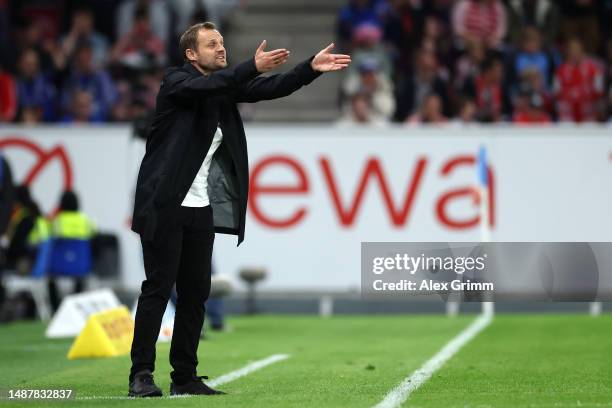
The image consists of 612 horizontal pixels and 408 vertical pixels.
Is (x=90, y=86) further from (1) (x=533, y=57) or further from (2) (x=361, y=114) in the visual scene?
(1) (x=533, y=57)

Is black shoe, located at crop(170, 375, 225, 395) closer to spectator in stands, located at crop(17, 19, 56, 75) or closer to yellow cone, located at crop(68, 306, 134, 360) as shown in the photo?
yellow cone, located at crop(68, 306, 134, 360)

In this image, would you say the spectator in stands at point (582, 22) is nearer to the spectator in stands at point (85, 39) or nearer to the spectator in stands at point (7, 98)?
the spectator in stands at point (85, 39)

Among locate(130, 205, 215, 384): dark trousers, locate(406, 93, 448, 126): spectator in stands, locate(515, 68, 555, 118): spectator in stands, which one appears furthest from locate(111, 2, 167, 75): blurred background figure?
locate(130, 205, 215, 384): dark trousers

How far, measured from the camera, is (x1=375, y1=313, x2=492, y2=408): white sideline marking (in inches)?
374

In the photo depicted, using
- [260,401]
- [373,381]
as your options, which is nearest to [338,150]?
[373,381]

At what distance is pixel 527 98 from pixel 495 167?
5.96 feet

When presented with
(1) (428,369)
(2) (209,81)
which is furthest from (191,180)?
(1) (428,369)

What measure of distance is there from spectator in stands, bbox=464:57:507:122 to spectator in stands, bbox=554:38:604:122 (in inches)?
32.8

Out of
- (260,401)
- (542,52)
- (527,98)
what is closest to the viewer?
(260,401)

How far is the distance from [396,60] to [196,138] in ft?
52.1

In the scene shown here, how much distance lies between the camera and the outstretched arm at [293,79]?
947 cm

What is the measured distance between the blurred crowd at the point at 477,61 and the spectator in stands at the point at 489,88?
0.05 feet

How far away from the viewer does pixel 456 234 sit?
21.4 metres

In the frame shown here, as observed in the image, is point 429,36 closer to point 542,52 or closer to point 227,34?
point 542,52
